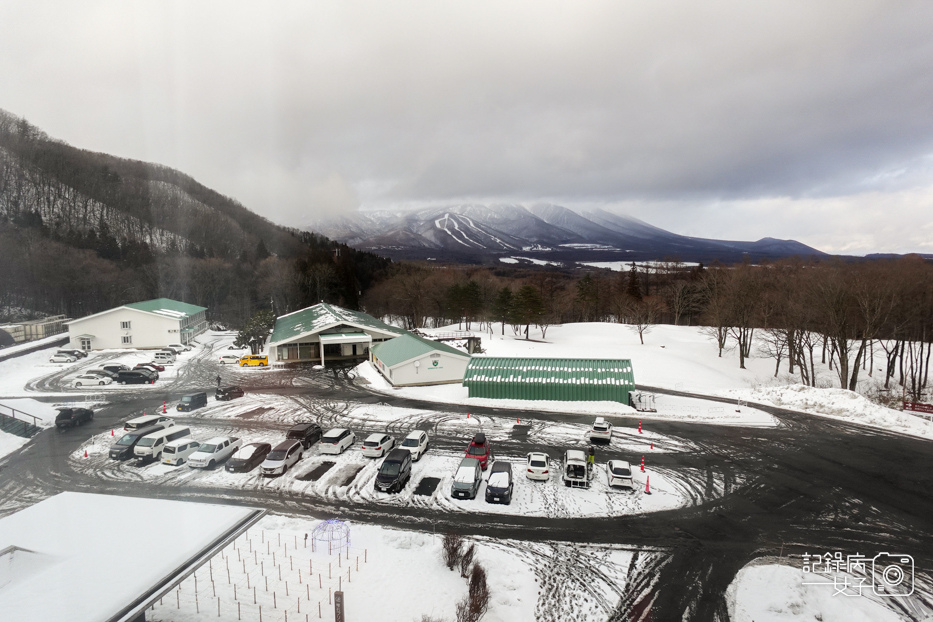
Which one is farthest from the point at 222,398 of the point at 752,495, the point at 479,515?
the point at 752,495

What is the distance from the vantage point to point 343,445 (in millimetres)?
21906

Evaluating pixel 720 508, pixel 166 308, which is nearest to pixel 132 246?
pixel 166 308

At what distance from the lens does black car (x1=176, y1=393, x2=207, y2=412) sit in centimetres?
2859

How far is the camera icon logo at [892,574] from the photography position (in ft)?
40.9

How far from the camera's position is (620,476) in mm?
17984

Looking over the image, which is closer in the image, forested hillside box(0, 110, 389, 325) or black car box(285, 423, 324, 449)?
black car box(285, 423, 324, 449)

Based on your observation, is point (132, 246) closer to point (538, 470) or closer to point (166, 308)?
point (166, 308)

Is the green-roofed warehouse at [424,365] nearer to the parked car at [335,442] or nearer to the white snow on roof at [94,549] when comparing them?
the parked car at [335,442]

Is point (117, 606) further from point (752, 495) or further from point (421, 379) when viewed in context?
point (421, 379)

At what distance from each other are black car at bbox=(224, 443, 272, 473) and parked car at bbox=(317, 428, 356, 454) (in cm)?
249

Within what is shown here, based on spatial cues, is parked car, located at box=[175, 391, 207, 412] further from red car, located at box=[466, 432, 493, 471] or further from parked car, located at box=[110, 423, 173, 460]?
red car, located at box=[466, 432, 493, 471]

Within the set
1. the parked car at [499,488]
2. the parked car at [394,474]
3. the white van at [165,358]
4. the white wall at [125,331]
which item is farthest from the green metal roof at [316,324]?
the parked car at [499,488]

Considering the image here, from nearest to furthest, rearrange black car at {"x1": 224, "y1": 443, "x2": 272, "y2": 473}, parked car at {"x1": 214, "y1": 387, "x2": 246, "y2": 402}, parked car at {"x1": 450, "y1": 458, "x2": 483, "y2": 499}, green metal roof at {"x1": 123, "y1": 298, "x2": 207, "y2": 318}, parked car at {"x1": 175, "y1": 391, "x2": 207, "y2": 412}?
parked car at {"x1": 450, "y1": 458, "x2": 483, "y2": 499}
black car at {"x1": 224, "y1": 443, "x2": 272, "y2": 473}
parked car at {"x1": 175, "y1": 391, "x2": 207, "y2": 412}
parked car at {"x1": 214, "y1": 387, "x2": 246, "y2": 402}
green metal roof at {"x1": 123, "y1": 298, "x2": 207, "y2": 318}

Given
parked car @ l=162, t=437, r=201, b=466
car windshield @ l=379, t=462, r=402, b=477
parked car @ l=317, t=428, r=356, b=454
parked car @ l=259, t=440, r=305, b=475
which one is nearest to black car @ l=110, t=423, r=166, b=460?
parked car @ l=162, t=437, r=201, b=466
